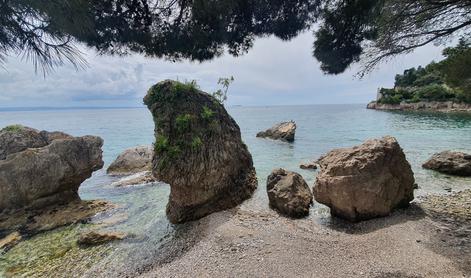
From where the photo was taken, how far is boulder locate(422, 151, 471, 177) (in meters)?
13.1

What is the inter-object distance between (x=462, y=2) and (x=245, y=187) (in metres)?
8.06

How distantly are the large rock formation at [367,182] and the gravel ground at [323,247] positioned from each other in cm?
35

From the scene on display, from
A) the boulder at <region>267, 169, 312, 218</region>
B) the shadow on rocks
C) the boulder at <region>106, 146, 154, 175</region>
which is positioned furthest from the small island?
the boulder at <region>106, 146, 154, 175</region>

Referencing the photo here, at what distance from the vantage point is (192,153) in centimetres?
902

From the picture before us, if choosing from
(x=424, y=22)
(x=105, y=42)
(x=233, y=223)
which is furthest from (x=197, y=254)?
(x=424, y=22)

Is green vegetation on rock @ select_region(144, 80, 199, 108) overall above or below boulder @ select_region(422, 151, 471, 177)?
above

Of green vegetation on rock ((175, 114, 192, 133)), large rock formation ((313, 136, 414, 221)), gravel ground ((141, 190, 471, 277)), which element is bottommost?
gravel ground ((141, 190, 471, 277))

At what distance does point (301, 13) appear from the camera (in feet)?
21.2

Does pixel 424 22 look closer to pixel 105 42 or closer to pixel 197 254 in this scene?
pixel 105 42

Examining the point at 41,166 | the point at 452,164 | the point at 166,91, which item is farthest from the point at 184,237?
the point at 452,164

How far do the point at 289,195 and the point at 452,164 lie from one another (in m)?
10.2

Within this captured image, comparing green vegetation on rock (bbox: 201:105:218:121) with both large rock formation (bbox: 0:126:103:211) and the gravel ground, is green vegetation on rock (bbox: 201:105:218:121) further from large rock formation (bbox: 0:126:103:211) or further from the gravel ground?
large rock formation (bbox: 0:126:103:211)

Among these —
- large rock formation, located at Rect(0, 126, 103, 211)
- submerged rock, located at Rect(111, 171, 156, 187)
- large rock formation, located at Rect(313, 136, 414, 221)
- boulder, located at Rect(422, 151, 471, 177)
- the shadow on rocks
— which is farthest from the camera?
submerged rock, located at Rect(111, 171, 156, 187)

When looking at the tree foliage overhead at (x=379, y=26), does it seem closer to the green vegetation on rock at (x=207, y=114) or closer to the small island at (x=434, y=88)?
the small island at (x=434, y=88)
